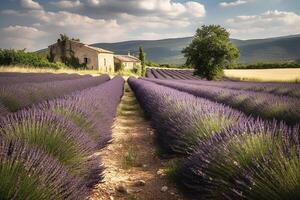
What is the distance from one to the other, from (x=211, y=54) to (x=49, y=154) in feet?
107

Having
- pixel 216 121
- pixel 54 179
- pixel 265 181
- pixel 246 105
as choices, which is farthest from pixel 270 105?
pixel 54 179

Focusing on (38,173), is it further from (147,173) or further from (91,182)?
(147,173)

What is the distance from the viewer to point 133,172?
415 centimetres

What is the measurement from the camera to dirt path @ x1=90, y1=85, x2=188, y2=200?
3.36 m

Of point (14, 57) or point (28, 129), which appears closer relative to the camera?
point (28, 129)

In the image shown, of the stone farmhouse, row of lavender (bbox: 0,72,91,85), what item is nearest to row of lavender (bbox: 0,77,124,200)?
row of lavender (bbox: 0,72,91,85)

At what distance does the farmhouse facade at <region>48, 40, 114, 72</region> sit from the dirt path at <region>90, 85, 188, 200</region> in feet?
145

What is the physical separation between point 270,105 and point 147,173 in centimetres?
264

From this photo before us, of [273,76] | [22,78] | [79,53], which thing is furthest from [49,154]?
[79,53]

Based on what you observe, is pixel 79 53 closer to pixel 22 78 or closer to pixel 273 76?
pixel 273 76

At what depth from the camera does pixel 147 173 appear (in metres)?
4.12

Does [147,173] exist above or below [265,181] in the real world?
below

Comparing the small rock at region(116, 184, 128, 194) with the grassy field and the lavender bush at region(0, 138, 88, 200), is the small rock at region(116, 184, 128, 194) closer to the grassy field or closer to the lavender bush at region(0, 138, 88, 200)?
the lavender bush at region(0, 138, 88, 200)

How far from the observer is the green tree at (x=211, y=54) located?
33.7 meters
